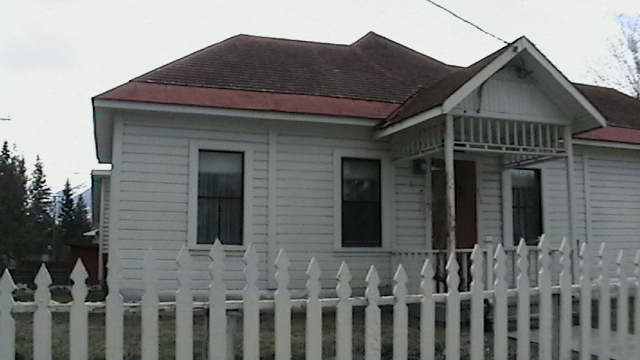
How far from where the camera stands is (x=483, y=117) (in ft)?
30.8

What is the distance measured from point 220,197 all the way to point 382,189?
3.00m

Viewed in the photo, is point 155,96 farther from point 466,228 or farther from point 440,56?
point 440,56

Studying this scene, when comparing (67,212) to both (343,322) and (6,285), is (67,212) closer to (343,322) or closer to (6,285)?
(6,285)

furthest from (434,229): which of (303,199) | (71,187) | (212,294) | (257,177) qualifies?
(71,187)

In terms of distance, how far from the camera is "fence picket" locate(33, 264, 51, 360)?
3191mm

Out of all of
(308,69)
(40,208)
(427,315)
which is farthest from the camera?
(40,208)

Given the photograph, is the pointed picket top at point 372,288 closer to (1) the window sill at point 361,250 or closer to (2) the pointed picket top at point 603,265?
(2) the pointed picket top at point 603,265

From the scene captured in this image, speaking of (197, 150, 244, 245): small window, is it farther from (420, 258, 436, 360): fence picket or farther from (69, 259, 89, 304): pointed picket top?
(69, 259, 89, 304): pointed picket top

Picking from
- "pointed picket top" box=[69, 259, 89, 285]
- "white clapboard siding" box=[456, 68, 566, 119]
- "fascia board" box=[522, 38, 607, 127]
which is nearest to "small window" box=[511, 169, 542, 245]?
"white clapboard siding" box=[456, 68, 566, 119]

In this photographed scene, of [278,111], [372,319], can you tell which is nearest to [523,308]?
[372,319]

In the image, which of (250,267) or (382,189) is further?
(382,189)

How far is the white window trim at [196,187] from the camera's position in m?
9.93

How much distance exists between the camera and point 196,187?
9992 mm

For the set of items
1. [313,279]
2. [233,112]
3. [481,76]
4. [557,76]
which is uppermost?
[557,76]
